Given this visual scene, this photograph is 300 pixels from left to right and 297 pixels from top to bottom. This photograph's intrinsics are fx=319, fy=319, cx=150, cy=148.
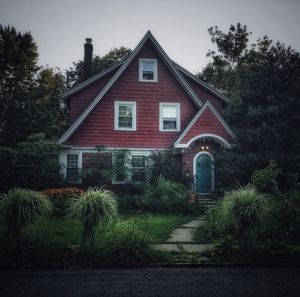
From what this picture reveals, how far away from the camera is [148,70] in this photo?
20672 mm

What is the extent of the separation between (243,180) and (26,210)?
1264cm

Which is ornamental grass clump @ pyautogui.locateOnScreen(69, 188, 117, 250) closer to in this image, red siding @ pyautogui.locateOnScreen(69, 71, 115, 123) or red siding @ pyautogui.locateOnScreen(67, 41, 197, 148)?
red siding @ pyautogui.locateOnScreen(67, 41, 197, 148)

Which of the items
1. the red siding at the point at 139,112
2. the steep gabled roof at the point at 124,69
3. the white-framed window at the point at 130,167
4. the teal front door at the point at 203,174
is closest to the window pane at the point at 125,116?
the red siding at the point at 139,112

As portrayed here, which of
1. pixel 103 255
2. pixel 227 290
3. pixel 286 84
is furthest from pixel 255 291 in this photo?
pixel 286 84

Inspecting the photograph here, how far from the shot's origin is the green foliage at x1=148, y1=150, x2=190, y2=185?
17664 millimetres

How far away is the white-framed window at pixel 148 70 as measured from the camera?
20516 mm

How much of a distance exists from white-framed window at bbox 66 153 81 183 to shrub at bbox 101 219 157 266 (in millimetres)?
11445

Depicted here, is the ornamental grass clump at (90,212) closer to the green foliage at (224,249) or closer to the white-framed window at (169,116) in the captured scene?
the green foliage at (224,249)

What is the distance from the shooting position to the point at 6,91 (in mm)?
40594

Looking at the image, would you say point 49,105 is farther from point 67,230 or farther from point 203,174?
point 67,230

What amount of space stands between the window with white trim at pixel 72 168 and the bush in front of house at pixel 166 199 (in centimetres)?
507

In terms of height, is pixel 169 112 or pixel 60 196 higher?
pixel 169 112

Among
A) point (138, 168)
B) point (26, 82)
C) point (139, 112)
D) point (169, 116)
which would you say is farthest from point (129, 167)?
point (26, 82)

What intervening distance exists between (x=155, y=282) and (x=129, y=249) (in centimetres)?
130
